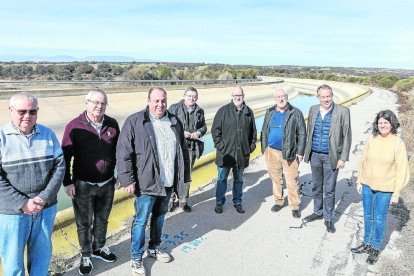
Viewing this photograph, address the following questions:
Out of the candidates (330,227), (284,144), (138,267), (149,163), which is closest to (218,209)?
(284,144)

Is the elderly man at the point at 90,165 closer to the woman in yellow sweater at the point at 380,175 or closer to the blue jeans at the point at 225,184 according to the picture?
the blue jeans at the point at 225,184

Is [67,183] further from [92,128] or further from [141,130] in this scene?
[141,130]

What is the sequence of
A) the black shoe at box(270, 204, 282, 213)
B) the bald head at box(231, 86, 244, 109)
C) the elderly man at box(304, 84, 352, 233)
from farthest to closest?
the black shoe at box(270, 204, 282, 213)
the bald head at box(231, 86, 244, 109)
the elderly man at box(304, 84, 352, 233)

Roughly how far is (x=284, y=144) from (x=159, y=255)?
104 inches

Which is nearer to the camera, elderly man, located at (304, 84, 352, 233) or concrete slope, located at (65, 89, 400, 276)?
concrete slope, located at (65, 89, 400, 276)

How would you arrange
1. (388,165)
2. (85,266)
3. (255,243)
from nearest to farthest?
(85,266) < (388,165) < (255,243)

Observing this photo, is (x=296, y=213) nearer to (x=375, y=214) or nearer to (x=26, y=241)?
(x=375, y=214)

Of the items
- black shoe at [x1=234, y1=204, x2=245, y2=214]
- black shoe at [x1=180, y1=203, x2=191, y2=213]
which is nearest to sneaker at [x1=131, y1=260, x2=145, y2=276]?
black shoe at [x1=180, y1=203, x2=191, y2=213]

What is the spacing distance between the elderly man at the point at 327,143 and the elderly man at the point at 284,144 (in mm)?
193

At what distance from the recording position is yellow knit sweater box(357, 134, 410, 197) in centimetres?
452

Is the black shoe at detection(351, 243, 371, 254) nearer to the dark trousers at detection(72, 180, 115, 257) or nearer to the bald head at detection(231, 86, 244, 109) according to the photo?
the bald head at detection(231, 86, 244, 109)

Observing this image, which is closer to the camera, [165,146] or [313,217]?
[165,146]

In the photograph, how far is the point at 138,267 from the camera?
4195 millimetres

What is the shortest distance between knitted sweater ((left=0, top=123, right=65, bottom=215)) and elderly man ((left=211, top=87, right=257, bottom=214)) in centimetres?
301
